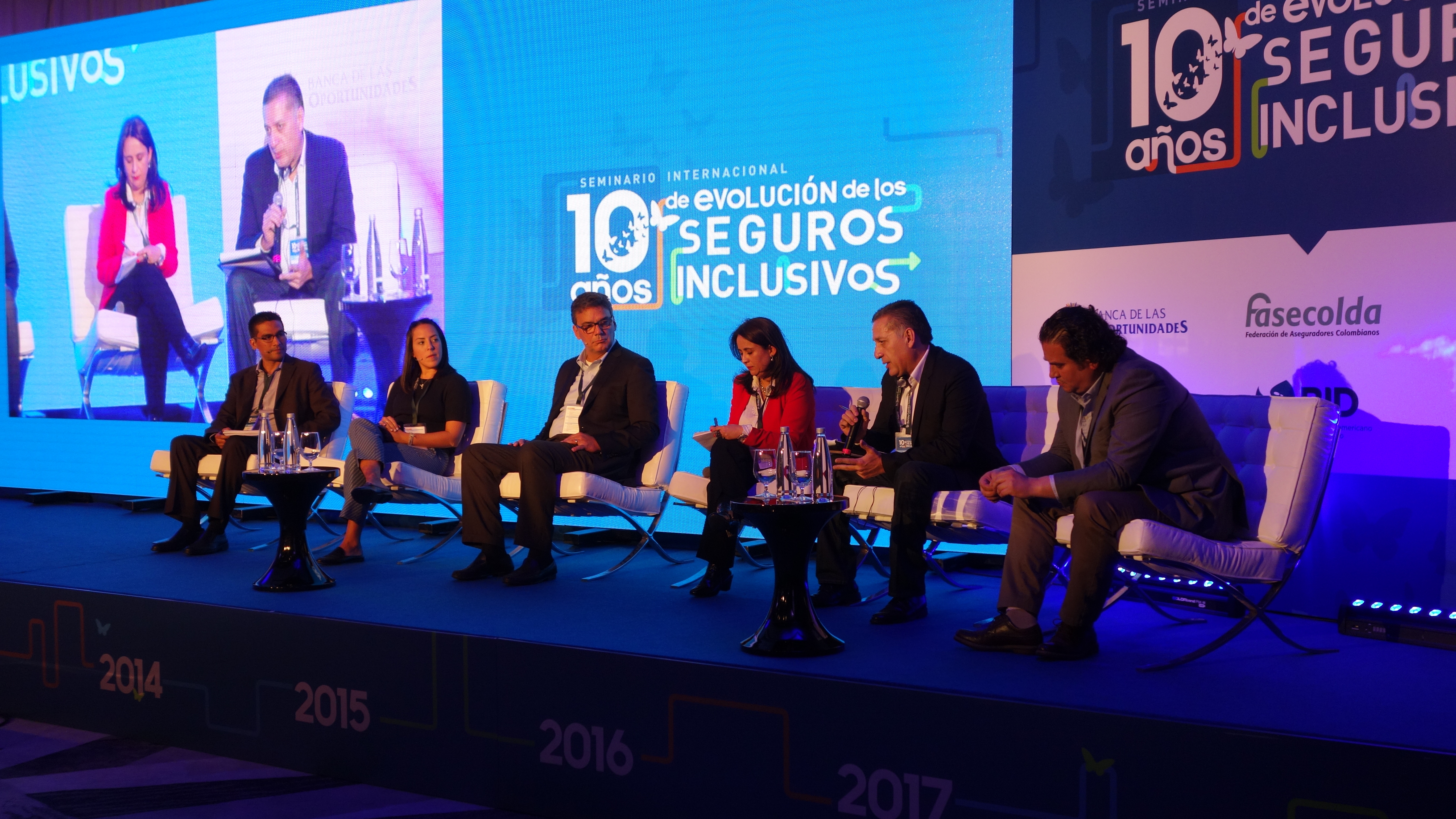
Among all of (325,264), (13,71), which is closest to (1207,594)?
(325,264)

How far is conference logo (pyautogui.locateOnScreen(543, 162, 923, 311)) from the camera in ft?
16.6

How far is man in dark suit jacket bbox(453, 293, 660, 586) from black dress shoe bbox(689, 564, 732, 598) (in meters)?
0.68

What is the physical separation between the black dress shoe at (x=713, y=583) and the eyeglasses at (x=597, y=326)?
120cm

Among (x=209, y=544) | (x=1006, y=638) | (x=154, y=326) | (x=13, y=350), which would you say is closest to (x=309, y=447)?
(x=209, y=544)

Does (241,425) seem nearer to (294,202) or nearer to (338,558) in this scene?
(338,558)

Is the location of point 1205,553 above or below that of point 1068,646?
above

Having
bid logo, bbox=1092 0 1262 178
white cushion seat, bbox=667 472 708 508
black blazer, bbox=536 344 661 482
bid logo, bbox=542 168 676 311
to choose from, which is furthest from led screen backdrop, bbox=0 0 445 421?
bid logo, bbox=1092 0 1262 178

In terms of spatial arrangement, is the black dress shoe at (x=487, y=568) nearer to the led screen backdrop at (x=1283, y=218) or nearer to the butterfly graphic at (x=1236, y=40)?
the led screen backdrop at (x=1283, y=218)

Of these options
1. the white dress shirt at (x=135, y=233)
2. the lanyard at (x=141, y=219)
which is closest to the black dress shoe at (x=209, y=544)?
the white dress shirt at (x=135, y=233)

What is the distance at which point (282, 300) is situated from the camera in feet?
21.9

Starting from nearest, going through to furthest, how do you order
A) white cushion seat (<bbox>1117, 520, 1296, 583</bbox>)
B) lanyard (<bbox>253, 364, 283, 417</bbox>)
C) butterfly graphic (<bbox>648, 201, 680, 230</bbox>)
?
white cushion seat (<bbox>1117, 520, 1296, 583</bbox>), lanyard (<bbox>253, 364, 283, 417</bbox>), butterfly graphic (<bbox>648, 201, 680, 230</bbox>)

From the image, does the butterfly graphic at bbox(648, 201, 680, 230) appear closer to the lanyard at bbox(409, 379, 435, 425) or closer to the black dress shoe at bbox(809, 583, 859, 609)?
the lanyard at bbox(409, 379, 435, 425)

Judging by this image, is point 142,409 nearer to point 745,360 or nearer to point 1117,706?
point 745,360

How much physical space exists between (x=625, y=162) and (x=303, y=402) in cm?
206
